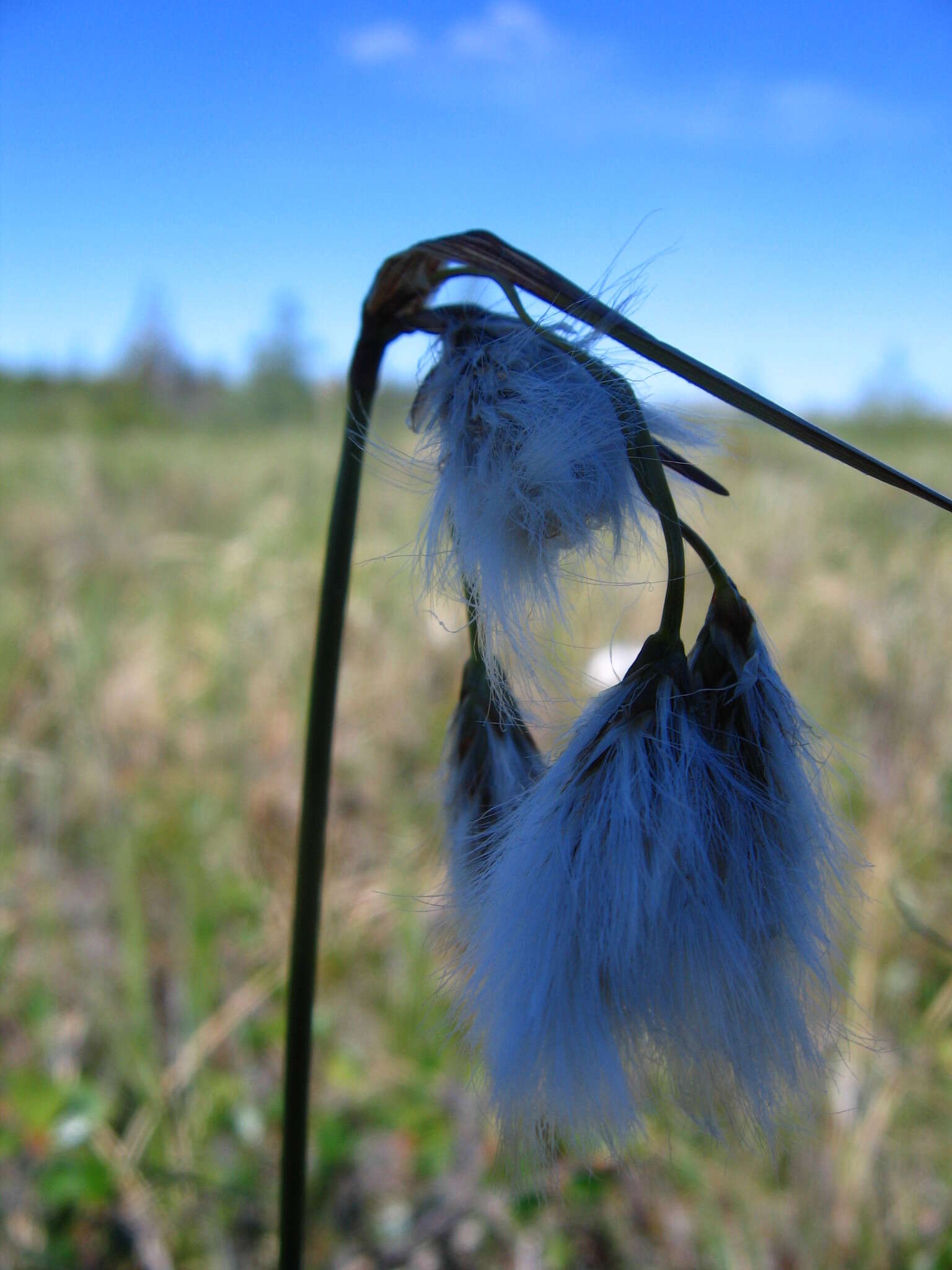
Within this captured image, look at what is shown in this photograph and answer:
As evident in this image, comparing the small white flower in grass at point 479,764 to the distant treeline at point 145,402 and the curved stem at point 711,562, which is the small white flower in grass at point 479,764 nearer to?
the curved stem at point 711,562

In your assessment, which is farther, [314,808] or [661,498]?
[314,808]

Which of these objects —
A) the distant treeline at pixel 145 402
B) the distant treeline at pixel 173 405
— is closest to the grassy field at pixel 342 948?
the distant treeline at pixel 173 405

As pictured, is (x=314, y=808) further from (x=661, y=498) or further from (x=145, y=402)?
(x=145, y=402)

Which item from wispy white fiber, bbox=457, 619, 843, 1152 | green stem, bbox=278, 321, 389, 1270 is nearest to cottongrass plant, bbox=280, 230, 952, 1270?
wispy white fiber, bbox=457, 619, 843, 1152

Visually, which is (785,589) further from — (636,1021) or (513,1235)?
(636,1021)

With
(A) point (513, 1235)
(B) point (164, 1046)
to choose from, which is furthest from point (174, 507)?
(A) point (513, 1235)

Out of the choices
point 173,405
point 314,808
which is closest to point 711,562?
point 314,808

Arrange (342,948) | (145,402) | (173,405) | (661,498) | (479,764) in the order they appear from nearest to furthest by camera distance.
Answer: (661,498), (479,764), (342,948), (145,402), (173,405)
